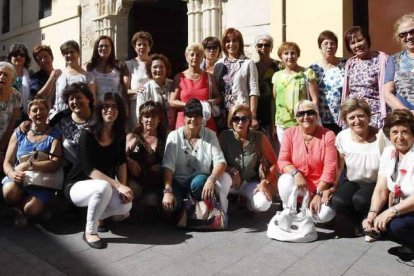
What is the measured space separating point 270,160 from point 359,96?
1079mm

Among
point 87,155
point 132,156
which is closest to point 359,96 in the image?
point 132,156

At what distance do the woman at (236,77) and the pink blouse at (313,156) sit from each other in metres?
0.73

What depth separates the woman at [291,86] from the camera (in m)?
4.66

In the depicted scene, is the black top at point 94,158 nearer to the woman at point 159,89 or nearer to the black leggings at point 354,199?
the woman at point 159,89

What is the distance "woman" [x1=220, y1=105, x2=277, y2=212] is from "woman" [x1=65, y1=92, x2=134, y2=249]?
1037 millimetres

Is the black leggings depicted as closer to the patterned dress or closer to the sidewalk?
the sidewalk

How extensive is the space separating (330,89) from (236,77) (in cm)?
99

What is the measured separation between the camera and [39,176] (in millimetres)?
4051

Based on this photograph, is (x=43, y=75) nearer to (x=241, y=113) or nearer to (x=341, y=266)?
(x=241, y=113)

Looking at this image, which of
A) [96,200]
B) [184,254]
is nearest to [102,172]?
[96,200]

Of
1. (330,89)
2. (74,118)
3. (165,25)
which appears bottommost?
(74,118)

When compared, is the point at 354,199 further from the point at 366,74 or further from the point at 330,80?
the point at 330,80

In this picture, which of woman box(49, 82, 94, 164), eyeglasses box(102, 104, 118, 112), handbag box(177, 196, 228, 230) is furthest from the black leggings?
woman box(49, 82, 94, 164)

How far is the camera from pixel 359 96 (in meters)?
4.40
